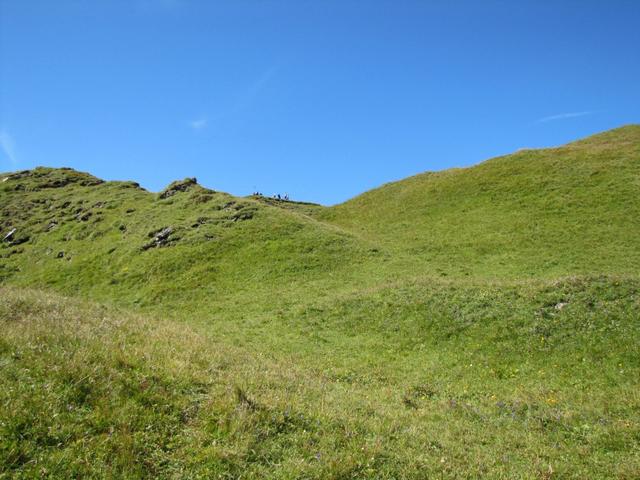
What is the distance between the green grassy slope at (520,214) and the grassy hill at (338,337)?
279 mm

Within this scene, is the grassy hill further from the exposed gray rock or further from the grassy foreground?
the exposed gray rock

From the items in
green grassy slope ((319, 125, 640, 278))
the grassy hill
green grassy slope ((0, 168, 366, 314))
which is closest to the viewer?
the grassy hill

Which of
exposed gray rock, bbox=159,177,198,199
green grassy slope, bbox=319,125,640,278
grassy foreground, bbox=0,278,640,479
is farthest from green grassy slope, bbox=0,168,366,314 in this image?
grassy foreground, bbox=0,278,640,479

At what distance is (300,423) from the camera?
862 centimetres

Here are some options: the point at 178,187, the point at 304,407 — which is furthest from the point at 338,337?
the point at 178,187

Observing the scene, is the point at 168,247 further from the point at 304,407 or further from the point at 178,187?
the point at 304,407

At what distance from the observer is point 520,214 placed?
140ft

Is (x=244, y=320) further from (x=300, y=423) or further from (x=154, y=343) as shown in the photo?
(x=300, y=423)

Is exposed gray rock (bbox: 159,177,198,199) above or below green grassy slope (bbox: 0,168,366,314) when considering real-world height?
above

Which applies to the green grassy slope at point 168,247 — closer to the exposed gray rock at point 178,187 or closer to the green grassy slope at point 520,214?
the exposed gray rock at point 178,187

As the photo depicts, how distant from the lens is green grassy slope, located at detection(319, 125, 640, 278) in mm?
33188

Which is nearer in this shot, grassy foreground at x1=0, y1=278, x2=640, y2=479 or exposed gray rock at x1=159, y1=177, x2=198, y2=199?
grassy foreground at x1=0, y1=278, x2=640, y2=479

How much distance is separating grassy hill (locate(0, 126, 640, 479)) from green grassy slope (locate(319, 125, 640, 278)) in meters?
0.28

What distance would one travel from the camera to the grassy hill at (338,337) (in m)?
7.42
